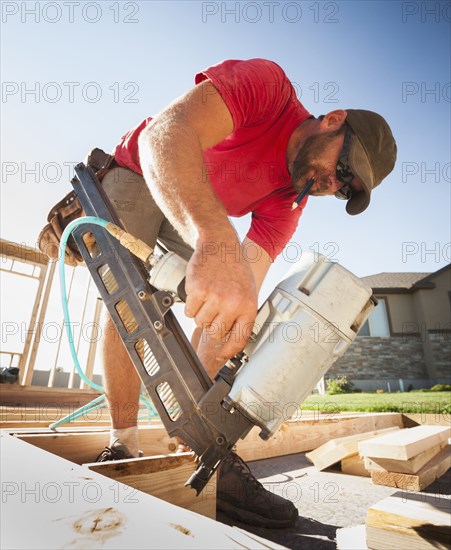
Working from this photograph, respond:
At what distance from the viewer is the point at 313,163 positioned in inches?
71.9

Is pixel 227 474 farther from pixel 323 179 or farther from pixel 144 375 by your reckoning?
pixel 323 179

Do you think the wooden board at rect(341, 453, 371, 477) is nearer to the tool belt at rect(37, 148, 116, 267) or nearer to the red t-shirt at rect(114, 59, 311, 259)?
the red t-shirt at rect(114, 59, 311, 259)

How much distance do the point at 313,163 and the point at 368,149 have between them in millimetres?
303

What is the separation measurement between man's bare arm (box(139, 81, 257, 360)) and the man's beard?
629mm

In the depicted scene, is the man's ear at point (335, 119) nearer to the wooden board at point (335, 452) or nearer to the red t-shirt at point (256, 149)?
the red t-shirt at point (256, 149)

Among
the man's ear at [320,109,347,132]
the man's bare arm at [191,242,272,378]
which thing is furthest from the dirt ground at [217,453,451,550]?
the man's ear at [320,109,347,132]

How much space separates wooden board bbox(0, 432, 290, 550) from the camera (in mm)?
429

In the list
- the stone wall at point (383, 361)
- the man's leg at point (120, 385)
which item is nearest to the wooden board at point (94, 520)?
the man's leg at point (120, 385)

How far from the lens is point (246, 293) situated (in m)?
0.99

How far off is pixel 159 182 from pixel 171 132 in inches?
6.9

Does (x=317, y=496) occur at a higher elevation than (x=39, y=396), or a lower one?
lower

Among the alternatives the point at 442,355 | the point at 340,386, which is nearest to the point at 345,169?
the point at 340,386

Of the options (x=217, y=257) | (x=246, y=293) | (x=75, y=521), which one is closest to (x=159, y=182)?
(x=217, y=257)

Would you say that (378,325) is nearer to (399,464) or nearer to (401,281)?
(401,281)
